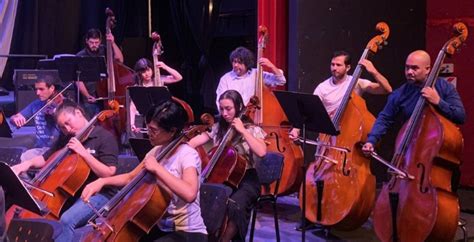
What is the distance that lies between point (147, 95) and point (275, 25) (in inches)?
68.2

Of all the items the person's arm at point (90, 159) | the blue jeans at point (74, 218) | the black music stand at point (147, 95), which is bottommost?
the blue jeans at point (74, 218)

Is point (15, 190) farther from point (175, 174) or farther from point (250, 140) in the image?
point (250, 140)

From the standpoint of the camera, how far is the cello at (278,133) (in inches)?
221

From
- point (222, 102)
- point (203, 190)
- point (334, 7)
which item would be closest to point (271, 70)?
point (334, 7)

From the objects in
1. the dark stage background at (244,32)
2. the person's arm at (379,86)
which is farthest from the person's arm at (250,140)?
the dark stage background at (244,32)

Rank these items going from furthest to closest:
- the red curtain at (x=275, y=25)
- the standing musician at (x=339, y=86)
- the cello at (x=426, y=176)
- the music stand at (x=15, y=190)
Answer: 1. the red curtain at (x=275, y=25)
2. the standing musician at (x=339, y=86)
3. the cello at (x=426, y=176)
4. the music stand at (x=15, y=190)

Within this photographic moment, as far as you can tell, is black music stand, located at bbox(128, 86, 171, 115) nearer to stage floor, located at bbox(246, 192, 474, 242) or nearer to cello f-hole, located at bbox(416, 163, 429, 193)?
stage floor, located at bbox(246, 192, 474, 242)

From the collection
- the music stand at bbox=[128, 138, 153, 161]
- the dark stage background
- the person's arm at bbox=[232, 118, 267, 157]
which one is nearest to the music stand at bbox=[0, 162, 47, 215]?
the music stand at bbox=[128, 138, 153, 161]

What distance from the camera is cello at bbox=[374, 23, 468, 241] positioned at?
13.4ft

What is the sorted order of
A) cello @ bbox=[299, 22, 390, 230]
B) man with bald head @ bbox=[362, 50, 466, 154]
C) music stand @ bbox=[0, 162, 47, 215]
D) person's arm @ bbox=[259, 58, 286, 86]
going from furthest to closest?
1. person's arm @ bbox=[259, 58, 286, 86]
2. cello @ bbox=[299, 22, 390, 230]
3. man with bald head @ bbox=[362, 50, 466, 154]
4. music stand @ bbox=[0, 162, 47, 215]

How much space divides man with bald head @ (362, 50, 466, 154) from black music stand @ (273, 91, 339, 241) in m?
0.46

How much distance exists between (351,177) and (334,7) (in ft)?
7.63

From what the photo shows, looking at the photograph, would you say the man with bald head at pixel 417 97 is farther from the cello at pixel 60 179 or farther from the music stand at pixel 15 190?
the music stand at pixel 15 190

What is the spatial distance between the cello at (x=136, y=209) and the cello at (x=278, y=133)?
234 cm
